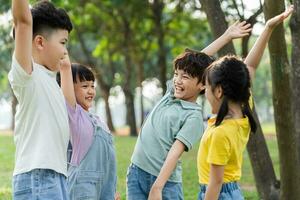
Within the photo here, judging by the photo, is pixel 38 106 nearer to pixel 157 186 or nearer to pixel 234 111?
pixel 157 186

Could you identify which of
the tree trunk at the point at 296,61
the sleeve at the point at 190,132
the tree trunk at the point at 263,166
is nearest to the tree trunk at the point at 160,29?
the tree trunk at the point at 263,166

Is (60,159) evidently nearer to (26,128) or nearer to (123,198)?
(26,128)

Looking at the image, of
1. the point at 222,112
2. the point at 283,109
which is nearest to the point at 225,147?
the point at 222,112

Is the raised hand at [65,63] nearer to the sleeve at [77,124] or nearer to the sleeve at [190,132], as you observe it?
the sleeve at [77,124]

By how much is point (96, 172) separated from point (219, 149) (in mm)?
746

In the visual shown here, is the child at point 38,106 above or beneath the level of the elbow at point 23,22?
beneath

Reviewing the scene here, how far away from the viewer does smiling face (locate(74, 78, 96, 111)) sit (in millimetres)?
3373

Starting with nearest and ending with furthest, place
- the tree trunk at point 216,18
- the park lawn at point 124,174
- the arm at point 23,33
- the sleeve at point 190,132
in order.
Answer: the arm at point 23,33 → the sleeve at point 190,132 → the tree trunk at point 216,18 → the park lawn at point 124,174

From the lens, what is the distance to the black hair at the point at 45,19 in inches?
104

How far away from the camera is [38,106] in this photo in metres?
2.54

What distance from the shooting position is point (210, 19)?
516 centimetres

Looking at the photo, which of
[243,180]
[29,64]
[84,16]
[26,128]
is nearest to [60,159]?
[26,128]

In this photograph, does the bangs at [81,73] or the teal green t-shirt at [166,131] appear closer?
the teal green t-shirt at [166,131]

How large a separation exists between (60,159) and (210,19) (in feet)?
9.42
